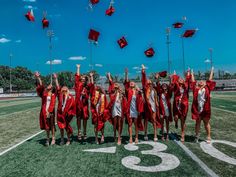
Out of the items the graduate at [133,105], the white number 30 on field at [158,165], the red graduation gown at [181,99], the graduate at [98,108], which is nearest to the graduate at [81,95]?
the graduate at [98,108]

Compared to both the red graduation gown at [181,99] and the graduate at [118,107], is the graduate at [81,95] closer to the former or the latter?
the graduate at [118,107]

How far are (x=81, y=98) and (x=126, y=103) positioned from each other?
1410mm

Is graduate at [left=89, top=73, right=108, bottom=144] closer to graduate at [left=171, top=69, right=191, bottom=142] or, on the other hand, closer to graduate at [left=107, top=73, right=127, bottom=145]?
graduate at [left=107, top=73, right=127, bottom=145]

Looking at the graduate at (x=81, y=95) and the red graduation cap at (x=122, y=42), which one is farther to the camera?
the red graduation cap at (x=122, y=42)

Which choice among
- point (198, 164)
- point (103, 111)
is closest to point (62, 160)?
point (103, 111)

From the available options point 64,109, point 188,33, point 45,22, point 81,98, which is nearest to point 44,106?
point 64,109

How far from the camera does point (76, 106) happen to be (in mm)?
8914

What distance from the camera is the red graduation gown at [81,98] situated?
886 centimetres

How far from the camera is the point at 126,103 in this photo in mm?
8609

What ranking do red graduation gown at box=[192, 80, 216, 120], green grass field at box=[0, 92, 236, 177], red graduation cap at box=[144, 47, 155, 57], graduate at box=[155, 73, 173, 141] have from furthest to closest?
1. red graduation cap at box=[144, 47, 155, 57]
2. graduate at box=[155, 73, 173, 141]
3. red graduation gown at box=[192, 80, 216, 120]
4. green grass field at box=[0, 92, 236, 177]

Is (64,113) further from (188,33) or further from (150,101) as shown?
(188,33)

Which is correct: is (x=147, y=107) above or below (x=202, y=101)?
below

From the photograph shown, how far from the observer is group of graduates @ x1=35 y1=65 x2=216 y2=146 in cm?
853

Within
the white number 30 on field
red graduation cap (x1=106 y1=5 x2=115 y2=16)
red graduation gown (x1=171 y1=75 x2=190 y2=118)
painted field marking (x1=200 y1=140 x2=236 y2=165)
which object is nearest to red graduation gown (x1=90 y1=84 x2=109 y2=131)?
the white number 30 on field
